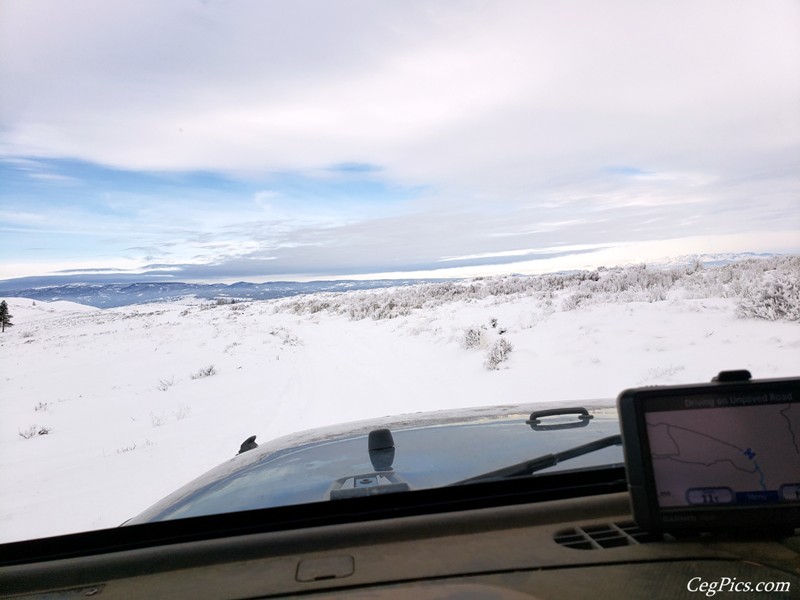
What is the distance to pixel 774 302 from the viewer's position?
10039mm

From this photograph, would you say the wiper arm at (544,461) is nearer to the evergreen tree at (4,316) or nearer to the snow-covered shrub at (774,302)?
the evergreen tree at (4,316)

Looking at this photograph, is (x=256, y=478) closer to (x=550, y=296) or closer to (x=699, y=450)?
(x=699, y=450)

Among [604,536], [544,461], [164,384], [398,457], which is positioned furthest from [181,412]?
[604,536]

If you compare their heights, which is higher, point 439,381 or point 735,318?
point 735,318

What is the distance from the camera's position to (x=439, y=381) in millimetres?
9969

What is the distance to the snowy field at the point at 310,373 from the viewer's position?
20.1 feet

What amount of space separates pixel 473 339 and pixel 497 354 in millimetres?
2023

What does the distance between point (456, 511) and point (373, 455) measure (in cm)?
70

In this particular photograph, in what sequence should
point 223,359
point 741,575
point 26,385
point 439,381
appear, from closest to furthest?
Result: point 741,575, point 439,381, point 26,385, point 223,359

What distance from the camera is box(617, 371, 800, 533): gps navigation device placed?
191 centimetres

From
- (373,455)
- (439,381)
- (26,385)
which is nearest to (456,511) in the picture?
(373,455)

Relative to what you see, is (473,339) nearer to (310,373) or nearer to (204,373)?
(310,373)

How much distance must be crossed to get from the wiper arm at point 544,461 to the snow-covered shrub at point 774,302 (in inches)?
344

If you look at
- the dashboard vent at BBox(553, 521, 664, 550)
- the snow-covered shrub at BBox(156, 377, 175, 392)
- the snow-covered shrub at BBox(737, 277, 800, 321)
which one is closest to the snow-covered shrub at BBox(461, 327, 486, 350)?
the snow-covered shrub at BBox(737, 277, 800, 321)
